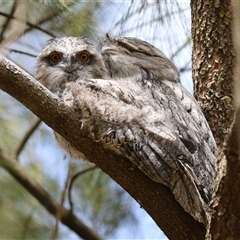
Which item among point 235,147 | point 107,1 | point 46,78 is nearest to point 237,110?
point 235,147

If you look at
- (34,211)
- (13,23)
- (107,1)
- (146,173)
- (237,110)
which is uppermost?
(107,1)

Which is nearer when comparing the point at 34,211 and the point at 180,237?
the point at 180,237

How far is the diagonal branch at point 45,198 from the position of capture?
347 centimetres

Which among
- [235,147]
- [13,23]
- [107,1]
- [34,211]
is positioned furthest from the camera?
[34,211]

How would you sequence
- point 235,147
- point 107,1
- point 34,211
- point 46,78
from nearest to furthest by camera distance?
point 235,147 < point 46,78 < point 107,1 < point 34,211

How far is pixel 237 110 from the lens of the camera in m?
1.43

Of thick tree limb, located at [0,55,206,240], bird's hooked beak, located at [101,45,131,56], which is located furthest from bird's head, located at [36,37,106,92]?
thick tree limb, located at [0,55,206,240]

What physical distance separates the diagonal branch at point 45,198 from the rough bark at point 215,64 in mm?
1072

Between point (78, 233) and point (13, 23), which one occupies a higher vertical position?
point (13, 23)

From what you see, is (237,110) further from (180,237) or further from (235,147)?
(180,237)

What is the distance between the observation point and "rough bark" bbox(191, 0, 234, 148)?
2953 mm

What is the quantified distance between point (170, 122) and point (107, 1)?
1.52m

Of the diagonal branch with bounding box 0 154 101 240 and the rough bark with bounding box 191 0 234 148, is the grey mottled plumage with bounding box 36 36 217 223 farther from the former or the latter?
the diagonal branch with bounding box 0 154 101 240

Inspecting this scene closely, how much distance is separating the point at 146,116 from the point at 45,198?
4.50 ft
